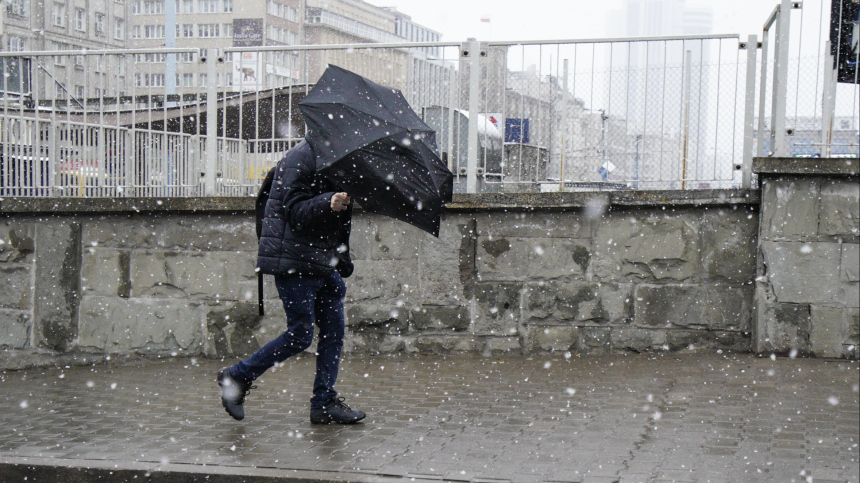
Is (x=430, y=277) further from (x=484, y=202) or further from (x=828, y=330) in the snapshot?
(x=828, y=330)

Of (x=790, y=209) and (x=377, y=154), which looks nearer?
(x=377, y=154)

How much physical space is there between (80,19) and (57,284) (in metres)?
39.4

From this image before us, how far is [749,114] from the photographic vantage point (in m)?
7.43

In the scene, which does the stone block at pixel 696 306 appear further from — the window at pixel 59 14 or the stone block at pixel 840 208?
the window at pixel 59 14

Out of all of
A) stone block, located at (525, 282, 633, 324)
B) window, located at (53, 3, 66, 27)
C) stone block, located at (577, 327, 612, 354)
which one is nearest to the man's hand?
stone block, located at (525, 282, 633, 324)

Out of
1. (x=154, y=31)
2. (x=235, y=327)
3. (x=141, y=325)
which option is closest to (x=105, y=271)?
(x=141, y=325)

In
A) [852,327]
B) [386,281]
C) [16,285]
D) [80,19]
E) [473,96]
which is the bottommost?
[852,327]

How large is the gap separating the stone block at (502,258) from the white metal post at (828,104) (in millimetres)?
2482

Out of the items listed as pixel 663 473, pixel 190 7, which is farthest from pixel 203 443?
pixel 190 7

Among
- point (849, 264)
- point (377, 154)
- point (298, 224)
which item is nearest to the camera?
point (377, 154)

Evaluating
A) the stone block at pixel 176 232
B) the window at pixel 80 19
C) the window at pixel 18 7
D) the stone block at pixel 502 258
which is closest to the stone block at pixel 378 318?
the stone block at pixel 502 258

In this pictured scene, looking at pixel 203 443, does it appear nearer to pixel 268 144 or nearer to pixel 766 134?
pixel 268 144

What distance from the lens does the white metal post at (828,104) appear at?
711cm

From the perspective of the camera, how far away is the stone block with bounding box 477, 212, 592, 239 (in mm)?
7566
